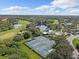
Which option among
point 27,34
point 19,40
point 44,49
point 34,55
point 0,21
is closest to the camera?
point 34,55

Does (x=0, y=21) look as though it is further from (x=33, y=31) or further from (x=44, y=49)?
(x=44, y=49)

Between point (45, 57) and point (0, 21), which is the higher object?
point (0, 21)

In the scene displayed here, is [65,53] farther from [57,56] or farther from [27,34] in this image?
[27,34]

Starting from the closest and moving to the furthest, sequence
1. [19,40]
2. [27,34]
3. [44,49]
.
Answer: [44,49] → [19,40] → [27,34]

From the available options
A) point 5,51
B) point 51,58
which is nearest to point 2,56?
point 5,51

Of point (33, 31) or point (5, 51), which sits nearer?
point (5, 51)

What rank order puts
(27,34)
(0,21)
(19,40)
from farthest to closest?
(0,21) < (27,34) < (19,40)

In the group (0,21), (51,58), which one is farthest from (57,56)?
(0,21)

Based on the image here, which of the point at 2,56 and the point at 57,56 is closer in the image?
the point at 57,56

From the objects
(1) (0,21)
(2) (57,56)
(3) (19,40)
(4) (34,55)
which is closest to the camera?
(2) (57,56)
